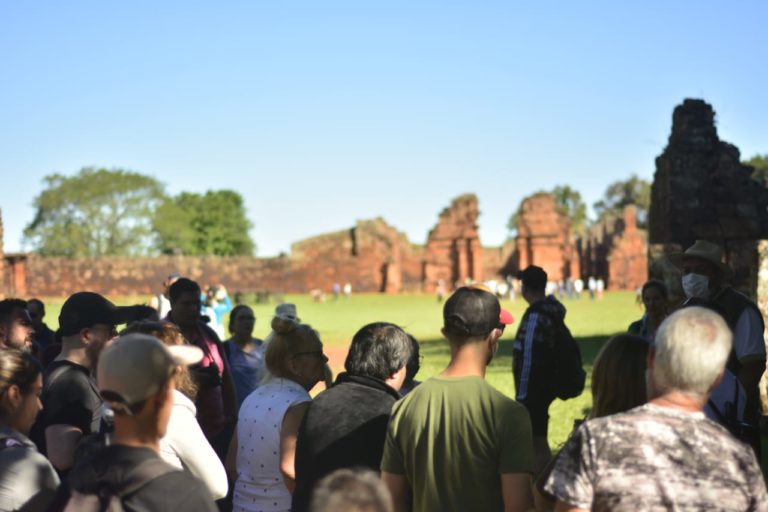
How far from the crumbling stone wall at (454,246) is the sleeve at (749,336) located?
5489 centimetres

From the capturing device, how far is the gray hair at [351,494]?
2.29 meters

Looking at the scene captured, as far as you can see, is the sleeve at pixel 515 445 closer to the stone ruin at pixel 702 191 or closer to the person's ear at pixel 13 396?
the person's ear at pixel 13 396

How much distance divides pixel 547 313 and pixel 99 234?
77.6 metres

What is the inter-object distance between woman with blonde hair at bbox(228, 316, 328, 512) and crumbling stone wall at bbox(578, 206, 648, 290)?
5608 cm

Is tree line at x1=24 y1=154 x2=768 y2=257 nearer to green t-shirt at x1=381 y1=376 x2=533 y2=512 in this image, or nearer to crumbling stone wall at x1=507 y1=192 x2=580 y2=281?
crumbling stone wall at x1=507 y1=192 x2=580 y2=281

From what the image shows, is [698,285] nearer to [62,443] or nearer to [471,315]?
[471,315]

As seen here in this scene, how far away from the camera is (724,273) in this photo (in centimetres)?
623

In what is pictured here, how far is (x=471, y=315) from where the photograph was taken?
384 cm

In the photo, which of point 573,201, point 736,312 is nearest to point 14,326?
point 736,312

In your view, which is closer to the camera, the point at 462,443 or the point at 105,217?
the point at 462,443

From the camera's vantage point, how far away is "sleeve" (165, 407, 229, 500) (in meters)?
3.71

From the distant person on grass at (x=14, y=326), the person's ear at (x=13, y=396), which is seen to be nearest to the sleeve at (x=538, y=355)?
the distant person on grass at (x=14, y=326)

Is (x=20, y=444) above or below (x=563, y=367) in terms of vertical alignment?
above

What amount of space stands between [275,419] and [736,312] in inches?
112
